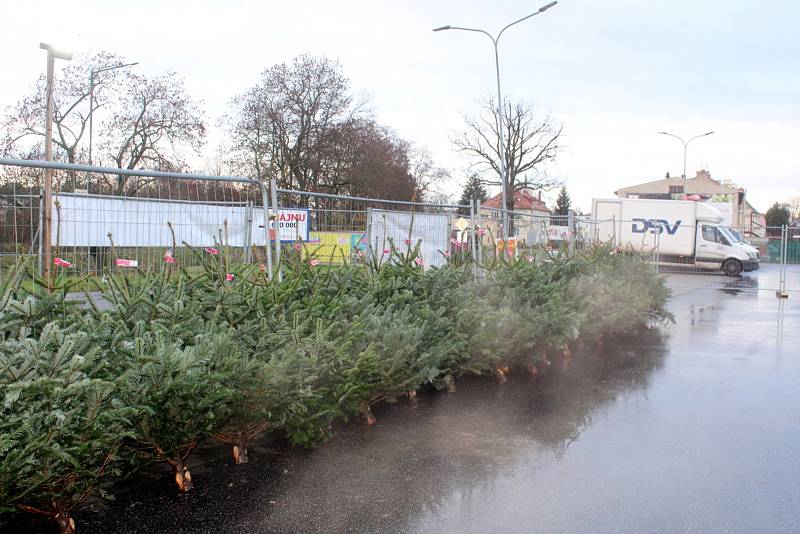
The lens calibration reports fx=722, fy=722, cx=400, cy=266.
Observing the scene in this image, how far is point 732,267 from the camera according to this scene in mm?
29812

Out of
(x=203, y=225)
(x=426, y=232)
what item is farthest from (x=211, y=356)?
(x=426, y=232)

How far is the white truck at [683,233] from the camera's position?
29.9 m

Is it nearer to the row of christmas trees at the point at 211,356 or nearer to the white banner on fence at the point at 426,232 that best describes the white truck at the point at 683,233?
the white banner on fence at the point at 426,232

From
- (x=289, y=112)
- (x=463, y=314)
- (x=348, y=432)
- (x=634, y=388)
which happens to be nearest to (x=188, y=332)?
(x=348, y=432)

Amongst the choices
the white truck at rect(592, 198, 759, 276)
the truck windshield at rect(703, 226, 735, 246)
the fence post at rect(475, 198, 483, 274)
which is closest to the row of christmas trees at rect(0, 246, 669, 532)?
the fence post at rect(475, 198, 483, 274)

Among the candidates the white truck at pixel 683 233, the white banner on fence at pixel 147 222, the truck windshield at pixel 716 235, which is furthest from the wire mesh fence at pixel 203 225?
the truck windshield at pixel 716 235

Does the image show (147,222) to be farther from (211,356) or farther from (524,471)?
(524,471)

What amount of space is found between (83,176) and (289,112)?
33.9 m

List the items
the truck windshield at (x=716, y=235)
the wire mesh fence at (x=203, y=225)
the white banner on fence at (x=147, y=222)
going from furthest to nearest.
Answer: the truck windshield at (x=716, y=235), the white banner on fence at (x=147, y=222), the wire mesh fence at (x=203, y=225)

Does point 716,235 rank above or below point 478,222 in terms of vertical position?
above

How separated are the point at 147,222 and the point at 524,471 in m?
3.72

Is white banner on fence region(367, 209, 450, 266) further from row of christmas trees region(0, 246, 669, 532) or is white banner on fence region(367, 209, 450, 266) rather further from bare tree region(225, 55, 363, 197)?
bare tree region(225, 55, 363, 197)

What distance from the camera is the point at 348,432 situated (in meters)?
5.46

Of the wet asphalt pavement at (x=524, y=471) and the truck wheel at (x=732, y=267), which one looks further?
the truck wheel at (x=732, y=267)
